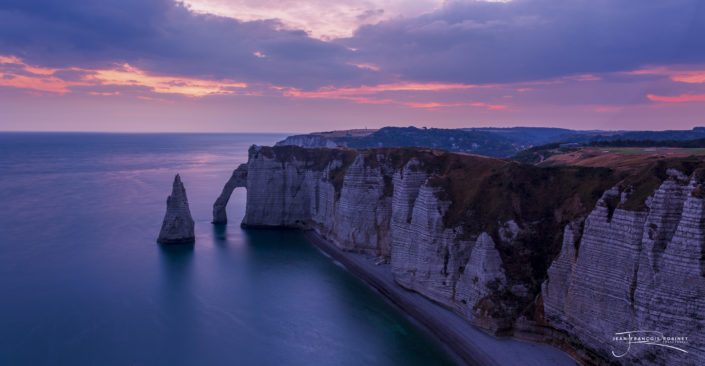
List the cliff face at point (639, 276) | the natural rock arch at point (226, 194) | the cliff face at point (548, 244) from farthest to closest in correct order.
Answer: the natural rock arch at point (226, 194)
the cliff face at point (548, 244)
the cliff face at point (639, 276)

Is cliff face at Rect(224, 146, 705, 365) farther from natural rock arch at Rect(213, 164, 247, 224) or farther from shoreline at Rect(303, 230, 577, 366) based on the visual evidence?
natural rock arch at Rect(213, 164, 247, 224)

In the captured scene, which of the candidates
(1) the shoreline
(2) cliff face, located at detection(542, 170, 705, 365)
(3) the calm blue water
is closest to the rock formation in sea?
(3) the calm blue water

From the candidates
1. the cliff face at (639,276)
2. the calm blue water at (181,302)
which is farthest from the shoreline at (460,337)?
the cliff face at (639,276)

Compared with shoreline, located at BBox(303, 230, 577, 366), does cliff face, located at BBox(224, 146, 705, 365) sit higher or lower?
higher

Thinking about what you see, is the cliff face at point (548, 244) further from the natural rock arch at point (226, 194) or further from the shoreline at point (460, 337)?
the natural rock arch at point (226, 194)

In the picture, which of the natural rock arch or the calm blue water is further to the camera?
the natural rock arch
